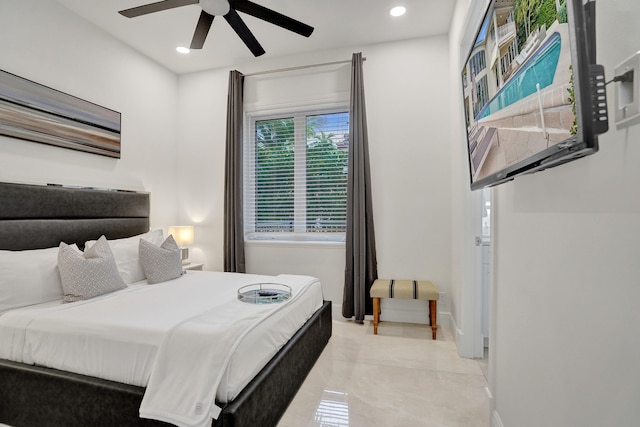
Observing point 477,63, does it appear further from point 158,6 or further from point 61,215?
point 61,215

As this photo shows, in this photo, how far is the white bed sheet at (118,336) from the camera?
1534 millimetres

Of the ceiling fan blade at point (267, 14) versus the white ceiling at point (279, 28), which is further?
the white ceiling at point (279, 28)

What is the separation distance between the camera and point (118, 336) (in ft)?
5.20

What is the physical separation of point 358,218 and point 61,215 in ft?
9.17

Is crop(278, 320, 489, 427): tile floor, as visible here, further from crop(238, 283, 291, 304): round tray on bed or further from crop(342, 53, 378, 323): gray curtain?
crop(238, 283, 291, 304): round tray on bed

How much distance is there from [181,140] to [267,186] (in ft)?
4.67

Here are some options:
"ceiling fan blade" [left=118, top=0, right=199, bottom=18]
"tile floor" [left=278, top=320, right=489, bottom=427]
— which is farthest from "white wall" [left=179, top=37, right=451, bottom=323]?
"ceiling fan blade" [left=118, top=0, right=199, bottom=18]

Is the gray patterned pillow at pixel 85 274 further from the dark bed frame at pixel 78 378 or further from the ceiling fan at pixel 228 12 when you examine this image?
the ceiling fan at pixel 228 12

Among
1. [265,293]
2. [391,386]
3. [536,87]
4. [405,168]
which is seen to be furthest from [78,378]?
[405,168]

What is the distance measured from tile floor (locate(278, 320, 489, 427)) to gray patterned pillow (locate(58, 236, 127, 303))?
161cm

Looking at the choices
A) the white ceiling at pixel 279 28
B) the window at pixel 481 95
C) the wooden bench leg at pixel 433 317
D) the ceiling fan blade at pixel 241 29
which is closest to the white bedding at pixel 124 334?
the wooden bench leg at pixel 433 317

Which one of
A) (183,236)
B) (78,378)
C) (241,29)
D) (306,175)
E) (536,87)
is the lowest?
(78,378)

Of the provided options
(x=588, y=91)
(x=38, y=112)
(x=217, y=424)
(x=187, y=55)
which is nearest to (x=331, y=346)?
(x=217, y=424)

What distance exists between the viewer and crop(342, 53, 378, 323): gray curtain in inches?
135
